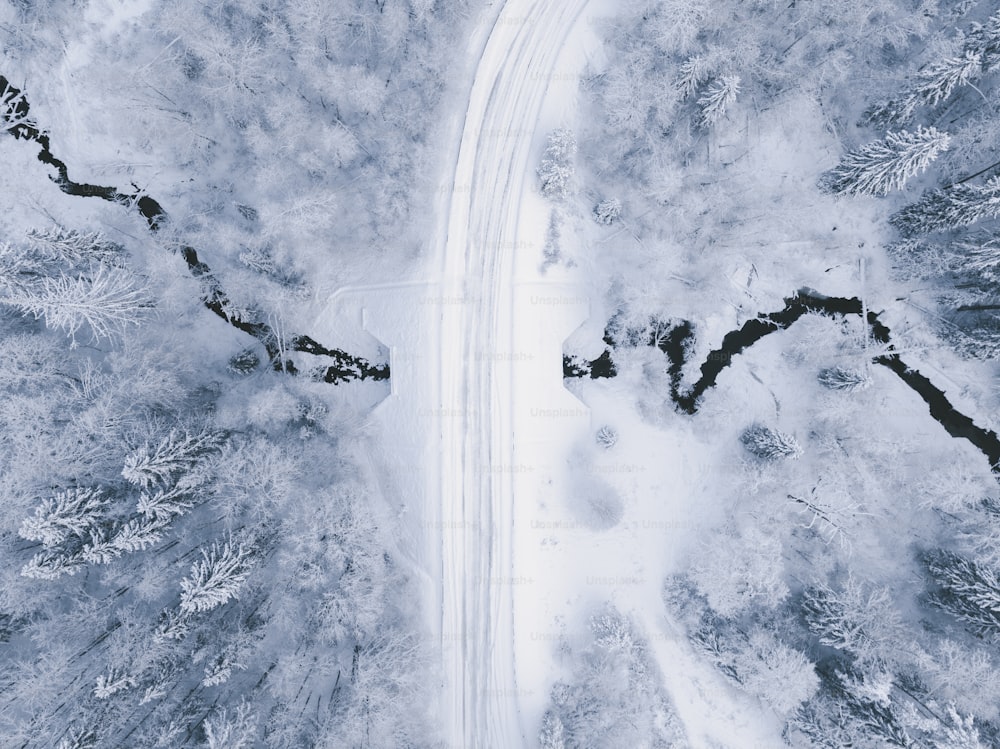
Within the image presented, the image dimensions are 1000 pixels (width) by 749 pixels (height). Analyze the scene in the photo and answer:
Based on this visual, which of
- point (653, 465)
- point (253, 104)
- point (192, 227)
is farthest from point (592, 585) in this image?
point (253, 104)

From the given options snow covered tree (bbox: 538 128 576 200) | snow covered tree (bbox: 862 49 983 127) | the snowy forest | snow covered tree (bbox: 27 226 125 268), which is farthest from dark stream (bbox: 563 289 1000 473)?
snow covered tree (bbox: 27 226 125 268)

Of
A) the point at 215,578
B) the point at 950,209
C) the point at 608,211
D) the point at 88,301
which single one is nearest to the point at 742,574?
the point at 608,211

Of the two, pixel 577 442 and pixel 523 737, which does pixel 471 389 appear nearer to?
pixel 577 442

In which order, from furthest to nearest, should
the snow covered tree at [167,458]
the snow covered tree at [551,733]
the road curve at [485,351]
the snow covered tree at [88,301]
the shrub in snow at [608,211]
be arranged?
the road curve at [485,351] → the shrub in snow at [608,211] → the snow covered tree at [551,733] → the snow covered tree at [88,301] → the snow covered tree at [167,458]

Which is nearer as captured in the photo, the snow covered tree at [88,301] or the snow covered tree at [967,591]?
the snow covered tree at [88,301]

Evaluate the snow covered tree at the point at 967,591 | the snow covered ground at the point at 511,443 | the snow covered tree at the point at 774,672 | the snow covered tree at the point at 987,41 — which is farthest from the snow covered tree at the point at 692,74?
the snow covered tree at the point at 774,672

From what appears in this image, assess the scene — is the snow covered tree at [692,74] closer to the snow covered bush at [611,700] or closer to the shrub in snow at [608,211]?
the shrub in snow at [608,211]
